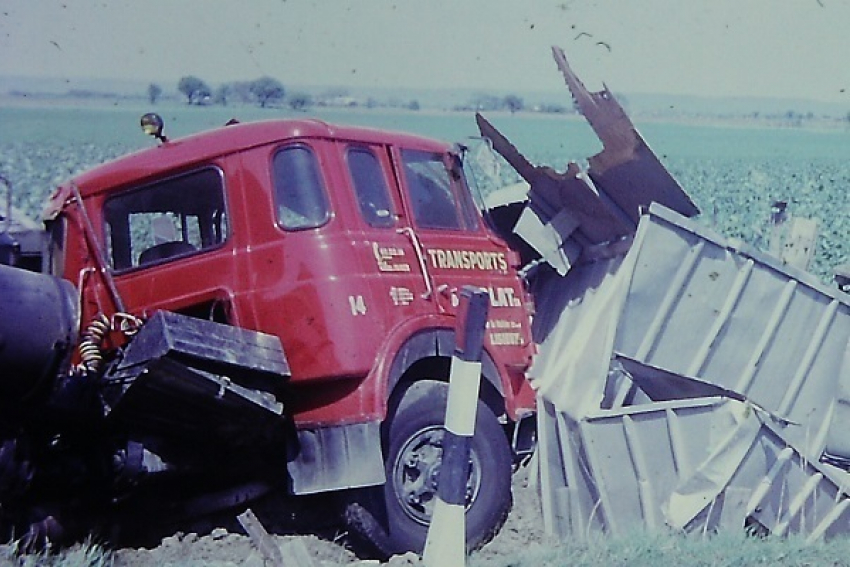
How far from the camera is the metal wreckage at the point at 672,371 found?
5.37 metres

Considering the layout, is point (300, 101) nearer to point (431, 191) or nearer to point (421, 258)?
point (431, 191)

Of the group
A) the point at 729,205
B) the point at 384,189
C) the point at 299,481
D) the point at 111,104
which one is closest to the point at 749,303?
the point at 384,189

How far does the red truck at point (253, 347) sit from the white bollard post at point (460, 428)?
96cm

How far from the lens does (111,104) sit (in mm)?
7055

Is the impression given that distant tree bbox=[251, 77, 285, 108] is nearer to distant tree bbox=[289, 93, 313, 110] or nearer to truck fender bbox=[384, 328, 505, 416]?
distant tree bbox=[289, 93, 313, 110]

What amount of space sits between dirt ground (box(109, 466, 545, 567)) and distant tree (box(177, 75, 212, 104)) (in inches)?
119

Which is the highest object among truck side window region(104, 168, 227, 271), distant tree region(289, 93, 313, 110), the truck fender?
distant tree region(289, 93, 313, 110)

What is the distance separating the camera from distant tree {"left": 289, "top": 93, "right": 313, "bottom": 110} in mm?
7238

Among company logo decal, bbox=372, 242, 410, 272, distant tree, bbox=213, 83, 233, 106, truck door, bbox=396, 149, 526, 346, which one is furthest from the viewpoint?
distant tree, bbox=213, 83, 233, 106

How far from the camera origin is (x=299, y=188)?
17.9ft

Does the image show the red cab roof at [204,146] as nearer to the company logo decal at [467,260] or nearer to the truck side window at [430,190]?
the truck side window at [430,190]

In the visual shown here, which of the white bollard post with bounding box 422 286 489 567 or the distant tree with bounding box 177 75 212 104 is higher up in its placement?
the distant tree with bounding box 177 75 212 104

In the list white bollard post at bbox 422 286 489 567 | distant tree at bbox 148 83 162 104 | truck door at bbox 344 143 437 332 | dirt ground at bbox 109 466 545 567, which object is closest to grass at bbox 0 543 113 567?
dirt ground at bbox 109 466 545 567

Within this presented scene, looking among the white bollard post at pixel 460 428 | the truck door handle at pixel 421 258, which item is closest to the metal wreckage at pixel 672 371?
the truck door handle at pixel 421 258
